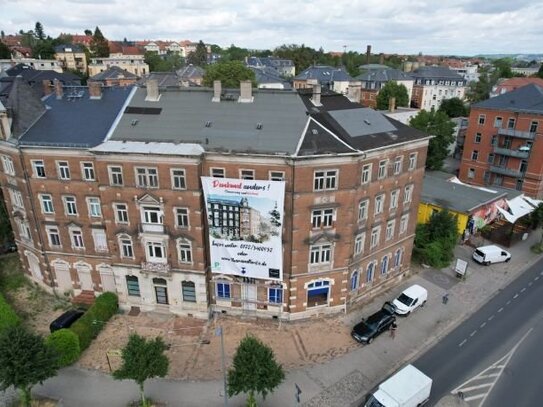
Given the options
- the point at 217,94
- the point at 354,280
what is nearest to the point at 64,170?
the point at 217,94

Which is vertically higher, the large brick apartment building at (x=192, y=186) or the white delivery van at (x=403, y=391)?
the large brick apartment building at (x=192, y=186)

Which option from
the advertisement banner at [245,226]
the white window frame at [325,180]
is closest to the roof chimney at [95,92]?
the advertisement banner at [245,226]

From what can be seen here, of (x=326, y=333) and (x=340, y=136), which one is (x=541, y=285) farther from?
(x=340, y=136)

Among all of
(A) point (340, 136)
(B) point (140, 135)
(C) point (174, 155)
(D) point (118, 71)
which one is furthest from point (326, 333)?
(D) point (118, 71)

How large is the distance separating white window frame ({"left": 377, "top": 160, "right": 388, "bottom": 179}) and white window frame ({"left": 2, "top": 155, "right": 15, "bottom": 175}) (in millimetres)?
35206

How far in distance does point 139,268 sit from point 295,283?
15068 mm

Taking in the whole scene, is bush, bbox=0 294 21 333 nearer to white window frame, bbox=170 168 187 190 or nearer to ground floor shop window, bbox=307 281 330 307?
white window frame, bbox=170 168 187 190

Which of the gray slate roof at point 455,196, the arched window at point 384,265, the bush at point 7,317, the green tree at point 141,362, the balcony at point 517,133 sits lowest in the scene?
the bush at point 7,317

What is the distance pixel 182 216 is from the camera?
113 feet

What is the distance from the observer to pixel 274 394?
29562mm

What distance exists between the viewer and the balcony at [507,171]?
2586 inches

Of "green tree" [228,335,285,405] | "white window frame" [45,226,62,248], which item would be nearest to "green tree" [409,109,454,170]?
"green tree" [228,335,285,405]

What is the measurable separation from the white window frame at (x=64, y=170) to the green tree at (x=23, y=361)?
14644 millimetres

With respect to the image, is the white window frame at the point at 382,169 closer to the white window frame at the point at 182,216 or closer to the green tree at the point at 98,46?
the white window frame at the point at 182,216
